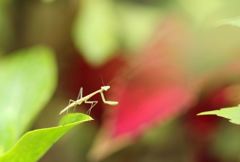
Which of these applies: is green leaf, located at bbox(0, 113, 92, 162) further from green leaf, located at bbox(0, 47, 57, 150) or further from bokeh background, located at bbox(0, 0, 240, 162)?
bokeh background, located at bbox(0, 0, 240, 162)

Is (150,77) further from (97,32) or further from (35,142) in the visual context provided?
(35,142)

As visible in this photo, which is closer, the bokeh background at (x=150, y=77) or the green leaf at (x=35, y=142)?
the green leaf at (x=35, y=142)

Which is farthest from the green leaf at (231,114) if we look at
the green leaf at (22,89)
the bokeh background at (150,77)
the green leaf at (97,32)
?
the green leaf at (97,32)

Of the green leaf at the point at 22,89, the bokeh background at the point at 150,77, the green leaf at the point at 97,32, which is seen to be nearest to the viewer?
the green leaf at the point at 22,89

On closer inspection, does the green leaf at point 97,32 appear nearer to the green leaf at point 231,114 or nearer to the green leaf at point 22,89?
the green leaf at point 22,89

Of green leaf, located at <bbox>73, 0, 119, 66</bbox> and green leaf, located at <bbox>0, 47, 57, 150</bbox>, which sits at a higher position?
green leaf, located at <bbox>73, 0, 119, 66</bbox>

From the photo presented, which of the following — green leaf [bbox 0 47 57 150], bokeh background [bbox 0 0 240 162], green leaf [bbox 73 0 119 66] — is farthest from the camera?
green leaf [bbox 73 0 119 66]

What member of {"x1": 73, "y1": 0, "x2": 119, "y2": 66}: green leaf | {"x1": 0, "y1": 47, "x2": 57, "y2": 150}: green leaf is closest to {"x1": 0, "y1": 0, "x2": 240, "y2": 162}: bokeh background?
{"x1": 73, "y1": 0, "x2": 119, "y2": 66}: green leaf

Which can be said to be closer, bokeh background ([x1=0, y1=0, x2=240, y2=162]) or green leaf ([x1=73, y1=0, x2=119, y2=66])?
bokeh background ([x1=0, y1=0, x2=240, y2=162])

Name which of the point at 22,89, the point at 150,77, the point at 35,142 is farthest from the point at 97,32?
the point at 35,142
